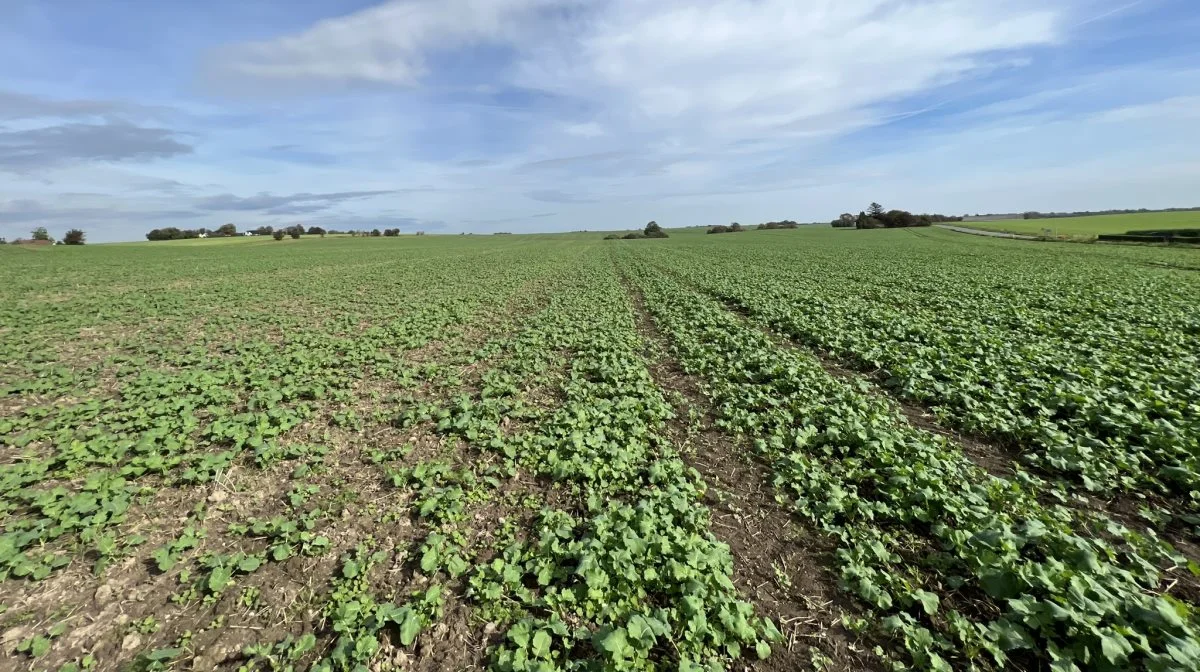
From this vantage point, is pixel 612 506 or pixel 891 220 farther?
pixel 891 220

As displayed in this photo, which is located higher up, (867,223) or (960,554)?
(867,223)

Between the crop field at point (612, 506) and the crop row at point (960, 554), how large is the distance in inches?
1.1

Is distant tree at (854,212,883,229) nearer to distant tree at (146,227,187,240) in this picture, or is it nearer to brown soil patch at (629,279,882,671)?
brown soil patch at (629,279,882,671)

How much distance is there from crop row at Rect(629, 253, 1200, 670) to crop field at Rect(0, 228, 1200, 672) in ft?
0.09

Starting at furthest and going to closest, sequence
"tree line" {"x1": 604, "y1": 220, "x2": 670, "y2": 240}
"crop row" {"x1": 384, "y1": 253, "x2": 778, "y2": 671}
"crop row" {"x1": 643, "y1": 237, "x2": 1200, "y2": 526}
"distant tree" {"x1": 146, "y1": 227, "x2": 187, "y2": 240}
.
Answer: "tree line" {"x1": 604, "y1": 220, "x2": 670, "y2": 240}
"distant tree" {"x1": 146, "y1": 227, "x2": 187, "y2": 240}
"crop row" {"x1": 643, "y1": 237, "x2": 1200, "y2": 526}
"crop row" {"x1": 384, "y1": 253, "x2": 778, "y2": 671}

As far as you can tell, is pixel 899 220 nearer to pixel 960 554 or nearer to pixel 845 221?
pixel 845 221

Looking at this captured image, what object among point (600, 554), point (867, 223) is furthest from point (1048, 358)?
point (867, 223)

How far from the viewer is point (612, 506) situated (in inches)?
207

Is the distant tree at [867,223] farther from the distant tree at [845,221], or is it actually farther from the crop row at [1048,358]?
the crop row at [1048,358]

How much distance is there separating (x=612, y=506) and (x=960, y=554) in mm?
3392

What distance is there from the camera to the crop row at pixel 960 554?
136 inches

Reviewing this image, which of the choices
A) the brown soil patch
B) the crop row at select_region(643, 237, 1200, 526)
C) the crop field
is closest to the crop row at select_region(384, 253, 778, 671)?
the crop field

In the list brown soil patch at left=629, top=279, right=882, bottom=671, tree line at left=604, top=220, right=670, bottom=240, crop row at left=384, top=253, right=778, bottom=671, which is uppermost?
tree line at left=604, top=220, right=670, bottom=240

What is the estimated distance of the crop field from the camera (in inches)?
149
